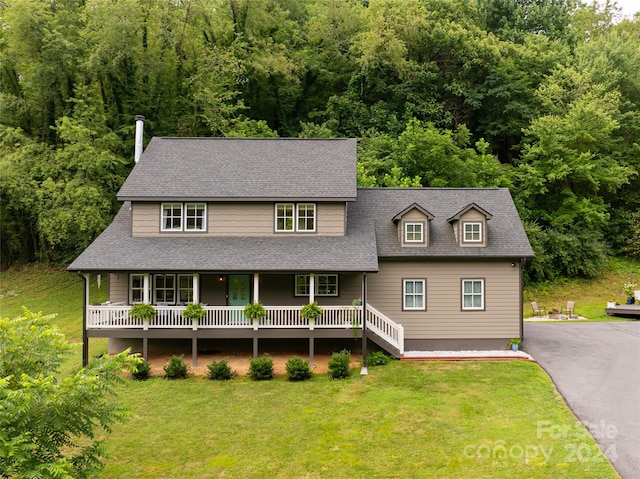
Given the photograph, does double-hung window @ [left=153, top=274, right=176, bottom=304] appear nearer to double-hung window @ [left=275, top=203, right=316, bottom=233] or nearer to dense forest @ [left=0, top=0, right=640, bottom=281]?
double-hung window @ [left=275, top=203, right=316, bottom=233]

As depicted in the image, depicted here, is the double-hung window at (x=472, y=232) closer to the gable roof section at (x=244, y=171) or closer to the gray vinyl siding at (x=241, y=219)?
the gable roof section at (x=244, y=171)

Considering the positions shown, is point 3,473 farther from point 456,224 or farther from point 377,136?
point 377,136

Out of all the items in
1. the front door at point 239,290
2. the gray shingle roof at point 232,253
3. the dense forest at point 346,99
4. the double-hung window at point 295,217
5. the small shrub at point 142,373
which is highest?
the dense forest at point 346,99

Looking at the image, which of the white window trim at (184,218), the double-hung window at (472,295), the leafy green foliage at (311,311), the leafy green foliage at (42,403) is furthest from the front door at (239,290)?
the leafy green foliage at (42,403)

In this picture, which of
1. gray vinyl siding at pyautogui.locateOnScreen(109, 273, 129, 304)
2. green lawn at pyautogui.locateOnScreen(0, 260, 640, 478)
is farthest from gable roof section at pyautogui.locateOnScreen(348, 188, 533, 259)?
gray vinyl siding at pyautogui.locateOnScreen(109, 273, 129, 304)

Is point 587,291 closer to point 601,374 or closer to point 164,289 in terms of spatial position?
point 601,374
